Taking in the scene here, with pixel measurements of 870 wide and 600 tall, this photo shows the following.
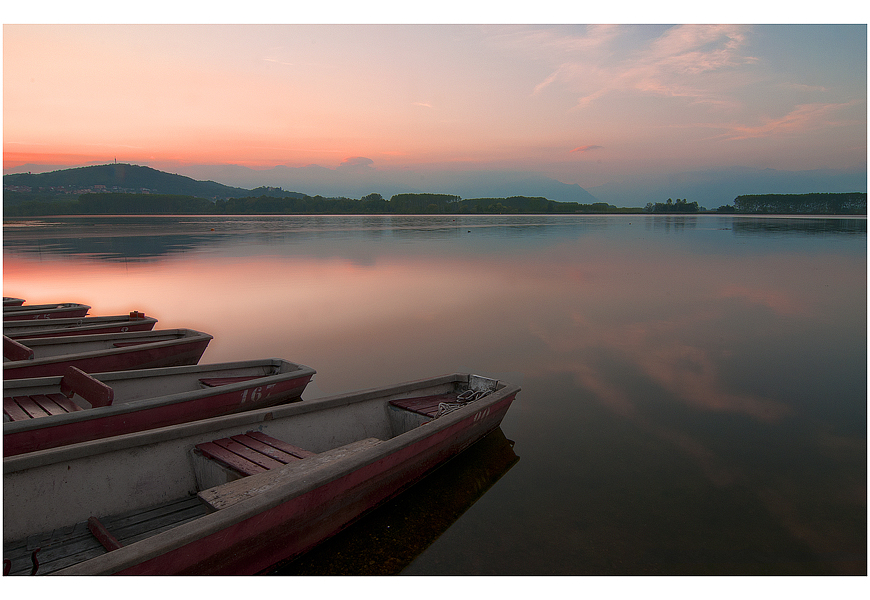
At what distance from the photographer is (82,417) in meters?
5.19

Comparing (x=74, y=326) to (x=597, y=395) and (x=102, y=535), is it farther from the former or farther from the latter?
(x=597, y=395)

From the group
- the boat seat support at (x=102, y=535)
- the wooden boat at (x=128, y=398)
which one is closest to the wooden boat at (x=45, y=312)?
the wooden boat at (x=128, y=398)

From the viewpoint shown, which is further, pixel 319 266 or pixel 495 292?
pixel 319 266

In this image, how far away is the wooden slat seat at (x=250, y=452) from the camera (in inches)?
181

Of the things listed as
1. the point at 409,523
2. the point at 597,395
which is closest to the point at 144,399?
the point at 409,523

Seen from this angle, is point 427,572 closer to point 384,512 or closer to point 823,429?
point 384,512

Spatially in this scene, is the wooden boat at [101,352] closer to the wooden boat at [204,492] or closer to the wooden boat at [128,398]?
the wooden boat at [128,398]

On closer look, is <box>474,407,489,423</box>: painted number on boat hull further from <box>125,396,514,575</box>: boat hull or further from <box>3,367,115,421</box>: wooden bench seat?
<box>3,367,115,421</box>: wooden bench seat

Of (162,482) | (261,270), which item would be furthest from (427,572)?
(261,270)

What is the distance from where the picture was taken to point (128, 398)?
268 inches

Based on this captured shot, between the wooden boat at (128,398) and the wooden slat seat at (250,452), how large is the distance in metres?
1.26

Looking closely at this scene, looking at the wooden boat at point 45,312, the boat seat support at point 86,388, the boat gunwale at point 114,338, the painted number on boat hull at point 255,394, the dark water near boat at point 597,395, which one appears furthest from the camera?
the wooden boat at point 45,312

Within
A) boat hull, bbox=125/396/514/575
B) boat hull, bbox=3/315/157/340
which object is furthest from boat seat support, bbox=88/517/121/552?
boat hull, bbox=3/315/157/340

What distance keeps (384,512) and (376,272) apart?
1679 centimetres
